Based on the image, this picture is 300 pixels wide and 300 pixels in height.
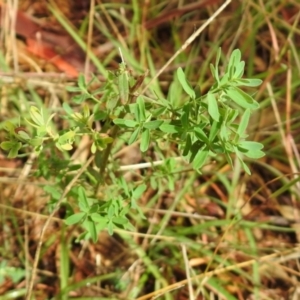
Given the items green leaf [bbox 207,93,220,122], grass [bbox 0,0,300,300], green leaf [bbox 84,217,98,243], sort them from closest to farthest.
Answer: green leaf [bbox 207,93,220,122], green leaf [bbox 84,217,98,243], grass [bbox 0,0,300,300]

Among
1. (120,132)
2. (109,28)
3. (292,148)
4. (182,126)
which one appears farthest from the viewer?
(109,28)

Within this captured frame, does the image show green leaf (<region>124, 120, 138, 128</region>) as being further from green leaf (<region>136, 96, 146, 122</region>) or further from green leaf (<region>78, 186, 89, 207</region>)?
green leaf (<region>78, 186, 89, 207</region>)

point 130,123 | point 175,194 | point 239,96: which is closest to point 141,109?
point 130,123

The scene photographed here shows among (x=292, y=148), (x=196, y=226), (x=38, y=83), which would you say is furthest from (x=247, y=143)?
(x=38, y=83)

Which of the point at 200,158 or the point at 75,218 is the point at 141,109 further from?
the point at 75,218

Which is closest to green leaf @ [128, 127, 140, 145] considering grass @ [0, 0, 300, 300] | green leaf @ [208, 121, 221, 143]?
green leaf @ [208, 121, 221, 143]

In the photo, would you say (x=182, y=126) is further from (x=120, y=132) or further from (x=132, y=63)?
(x=132, y=63)

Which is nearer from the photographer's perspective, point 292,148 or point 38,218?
point 38,218
